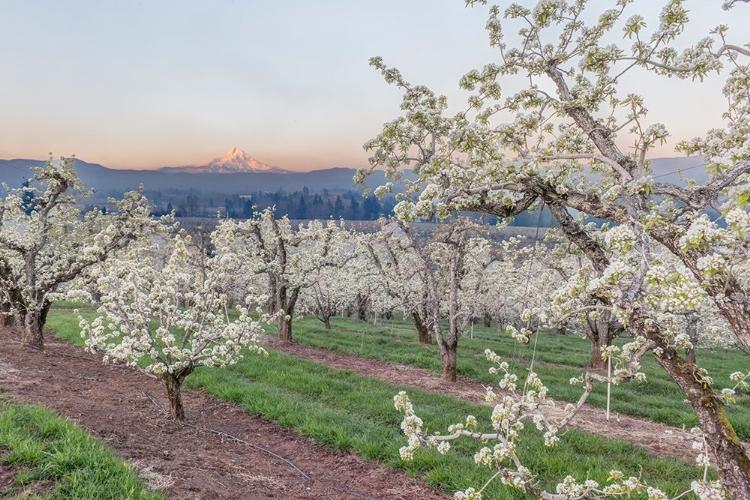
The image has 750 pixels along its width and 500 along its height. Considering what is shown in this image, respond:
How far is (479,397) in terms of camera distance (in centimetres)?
1277

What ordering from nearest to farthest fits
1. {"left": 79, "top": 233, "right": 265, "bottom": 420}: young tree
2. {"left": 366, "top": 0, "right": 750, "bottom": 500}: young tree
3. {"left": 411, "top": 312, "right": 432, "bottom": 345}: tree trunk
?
1. {"left": 366, "top": 0, "right": 750, "bottom": 500}: young tree
2. {"left": 79, "top": 233, "right": 265, "bottom": 420}: young tree
3. {"left": 411, "top": 312, "right": 432, "bottom": 345}: tree trunk

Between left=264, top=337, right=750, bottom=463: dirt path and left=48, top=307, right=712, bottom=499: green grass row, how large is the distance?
86 centimetres

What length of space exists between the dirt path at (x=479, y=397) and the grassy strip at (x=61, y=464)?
7216 mm

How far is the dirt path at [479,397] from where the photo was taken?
9.66 metres

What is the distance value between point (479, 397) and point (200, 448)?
26.9ft

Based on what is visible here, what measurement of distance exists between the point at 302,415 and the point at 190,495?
3834 mm

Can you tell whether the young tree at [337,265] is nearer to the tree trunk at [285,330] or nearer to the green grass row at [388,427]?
the tree trunk at [285,330]

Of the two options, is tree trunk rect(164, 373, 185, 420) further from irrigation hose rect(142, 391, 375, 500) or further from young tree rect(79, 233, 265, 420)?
irrigation hose rect(142, 391, 375, 500)

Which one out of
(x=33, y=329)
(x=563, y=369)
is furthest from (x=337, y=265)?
(x=33, y=329)

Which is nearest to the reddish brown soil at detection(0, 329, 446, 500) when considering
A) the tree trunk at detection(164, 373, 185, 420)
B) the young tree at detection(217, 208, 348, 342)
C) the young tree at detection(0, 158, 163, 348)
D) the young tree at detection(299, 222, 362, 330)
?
the tree trunk at detection(164, 373, 185, 420)

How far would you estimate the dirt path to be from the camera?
31.7 feet

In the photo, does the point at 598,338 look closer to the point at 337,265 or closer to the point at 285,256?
the point at 337,265

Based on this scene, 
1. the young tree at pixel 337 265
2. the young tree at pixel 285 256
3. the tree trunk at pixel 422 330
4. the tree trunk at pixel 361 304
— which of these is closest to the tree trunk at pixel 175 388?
the young tree at pixel 285 256

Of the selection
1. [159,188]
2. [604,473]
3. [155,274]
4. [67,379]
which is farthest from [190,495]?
[159,188]
